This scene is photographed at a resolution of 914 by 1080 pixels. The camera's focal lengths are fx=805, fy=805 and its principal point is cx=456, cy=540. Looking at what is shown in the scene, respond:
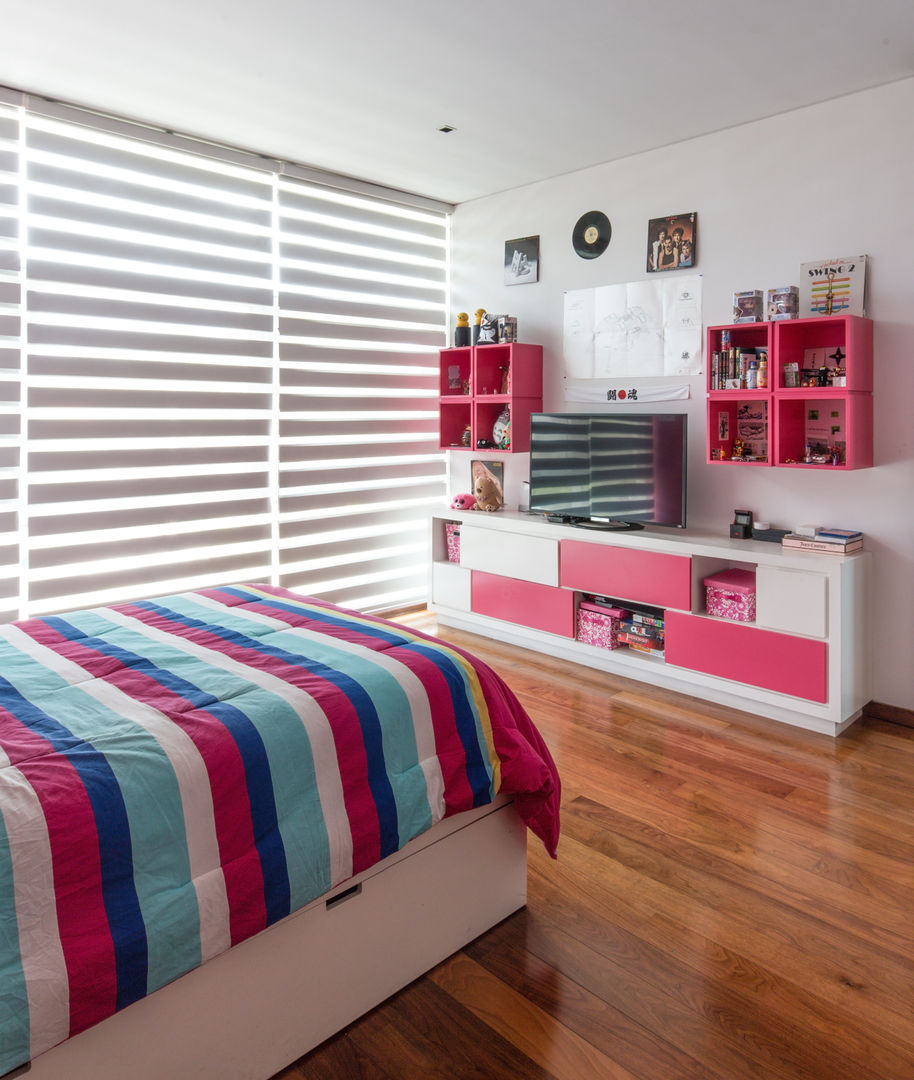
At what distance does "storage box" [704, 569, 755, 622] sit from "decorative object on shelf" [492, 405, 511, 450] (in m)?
1.49

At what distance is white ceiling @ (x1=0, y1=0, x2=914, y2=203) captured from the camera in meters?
2.71

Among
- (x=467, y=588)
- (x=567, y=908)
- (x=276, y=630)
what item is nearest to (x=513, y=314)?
(x=467, y=588)

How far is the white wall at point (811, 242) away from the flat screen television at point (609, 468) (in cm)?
25

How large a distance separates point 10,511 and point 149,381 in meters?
0.87

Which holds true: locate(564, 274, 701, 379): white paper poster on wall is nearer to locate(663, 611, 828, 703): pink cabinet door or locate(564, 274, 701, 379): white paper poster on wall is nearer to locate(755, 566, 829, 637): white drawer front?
locate(755, 566, 829, 637): white drawer front

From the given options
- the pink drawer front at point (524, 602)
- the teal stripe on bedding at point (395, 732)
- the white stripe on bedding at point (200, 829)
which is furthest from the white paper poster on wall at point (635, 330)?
the white stripe on bedding at point (200, 829)

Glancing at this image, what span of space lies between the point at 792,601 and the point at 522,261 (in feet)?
8.40

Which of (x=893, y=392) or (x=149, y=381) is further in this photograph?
(x=149, y=381)

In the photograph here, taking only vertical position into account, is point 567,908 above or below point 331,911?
below

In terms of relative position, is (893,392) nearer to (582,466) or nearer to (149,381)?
(582,466)

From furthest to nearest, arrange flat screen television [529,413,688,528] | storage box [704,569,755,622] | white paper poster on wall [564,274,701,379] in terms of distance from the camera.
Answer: white paper poster on wall [564,274,701,379] → flat screen television [529,413,688,528] → storage box [704,569,755,622]

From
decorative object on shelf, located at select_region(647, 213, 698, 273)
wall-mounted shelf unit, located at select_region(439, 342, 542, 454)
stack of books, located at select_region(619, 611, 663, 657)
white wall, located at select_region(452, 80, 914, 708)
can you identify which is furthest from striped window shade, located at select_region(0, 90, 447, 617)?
stack of books, located at select_region(619, 611, 663, 657)

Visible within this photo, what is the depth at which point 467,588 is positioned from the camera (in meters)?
4.66

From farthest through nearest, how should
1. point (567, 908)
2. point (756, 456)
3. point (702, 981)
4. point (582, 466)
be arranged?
point (582, 466), point (756, 456), point (567, 908), point (702, 981)
